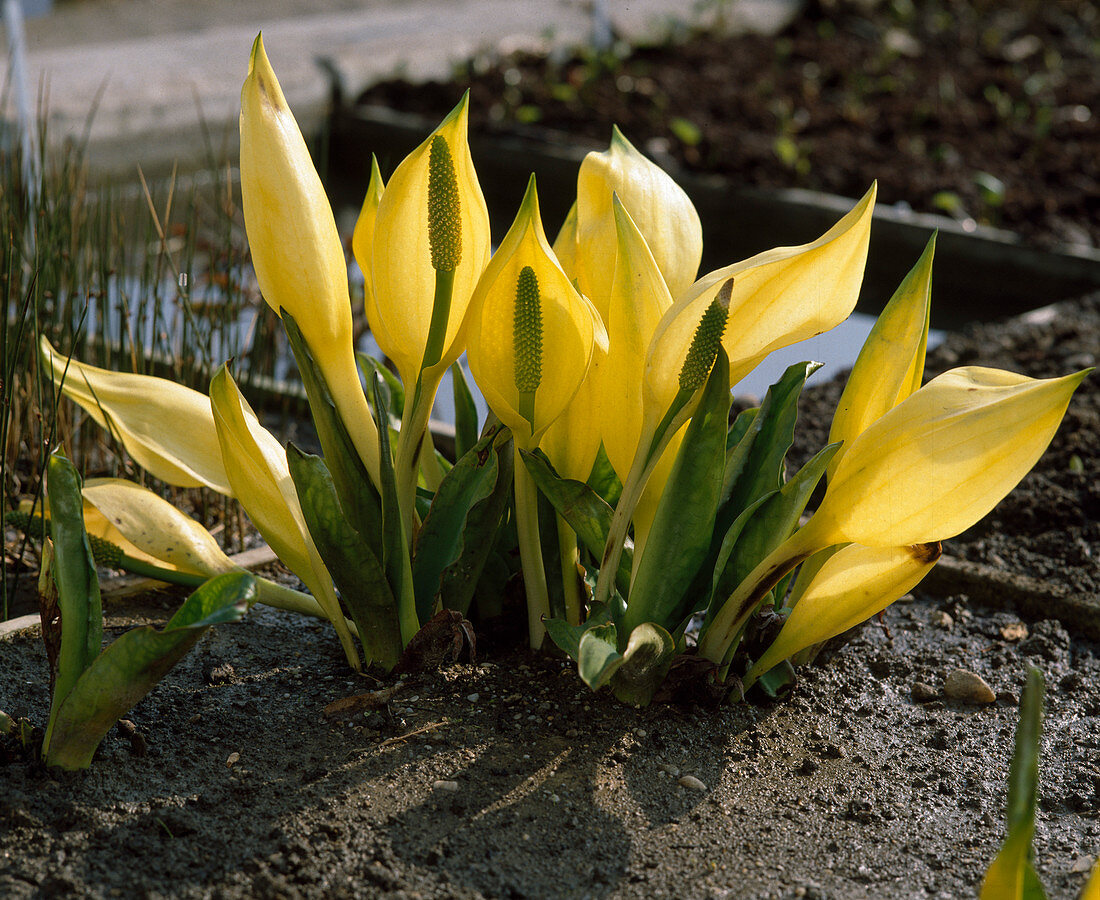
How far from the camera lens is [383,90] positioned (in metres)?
5.08

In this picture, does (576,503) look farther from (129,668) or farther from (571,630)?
(129,668)

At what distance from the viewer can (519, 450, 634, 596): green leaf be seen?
1188 mm

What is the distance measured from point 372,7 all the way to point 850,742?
19.9 ft

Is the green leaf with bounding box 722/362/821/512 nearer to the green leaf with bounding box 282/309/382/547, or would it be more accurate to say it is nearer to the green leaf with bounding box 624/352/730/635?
the green leaf with bounding box 624/352/730/635

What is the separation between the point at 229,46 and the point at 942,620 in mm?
4347

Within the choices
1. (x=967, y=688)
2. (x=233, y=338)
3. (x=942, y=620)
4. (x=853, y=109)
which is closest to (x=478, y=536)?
(x=967, y=688)

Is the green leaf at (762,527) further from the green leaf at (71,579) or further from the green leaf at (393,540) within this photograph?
the green leaf at (71,579)

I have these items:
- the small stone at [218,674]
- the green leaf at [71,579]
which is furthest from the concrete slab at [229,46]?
the green leaf at [71,579]

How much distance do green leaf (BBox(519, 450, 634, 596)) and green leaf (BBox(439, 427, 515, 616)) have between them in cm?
5

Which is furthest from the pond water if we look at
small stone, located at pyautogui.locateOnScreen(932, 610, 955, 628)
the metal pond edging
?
small stone, located at pyautogui.locateOnScreen(932, 610, 955, 628)

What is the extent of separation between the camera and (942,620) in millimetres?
1658

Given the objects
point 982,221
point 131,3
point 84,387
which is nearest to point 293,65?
point 131,3

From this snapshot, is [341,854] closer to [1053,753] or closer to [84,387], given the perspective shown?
[84,387]

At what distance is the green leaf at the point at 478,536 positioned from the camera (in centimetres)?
125
